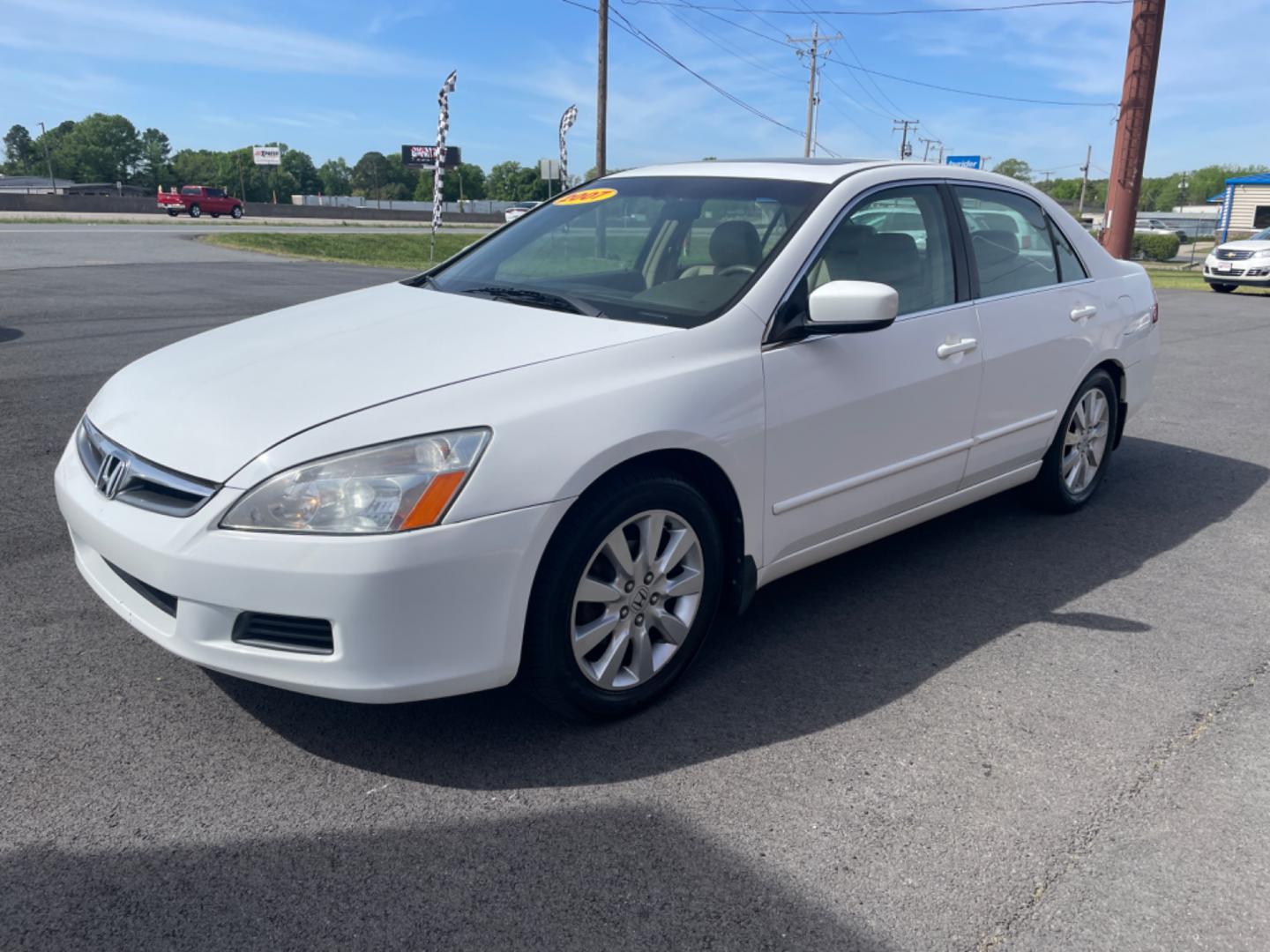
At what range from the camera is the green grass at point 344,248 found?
971 inches

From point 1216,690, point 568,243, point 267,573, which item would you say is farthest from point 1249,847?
point 568,243

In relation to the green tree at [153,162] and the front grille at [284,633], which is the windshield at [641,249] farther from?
the green tree at [153,162]

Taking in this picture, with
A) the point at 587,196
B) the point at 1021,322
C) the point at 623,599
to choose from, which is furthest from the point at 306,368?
the point at 1021,322

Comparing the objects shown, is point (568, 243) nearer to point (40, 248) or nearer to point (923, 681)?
point (923, 681)

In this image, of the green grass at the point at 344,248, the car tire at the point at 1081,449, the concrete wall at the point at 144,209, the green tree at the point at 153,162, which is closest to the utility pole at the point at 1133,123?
the green grass at the point at 344,248

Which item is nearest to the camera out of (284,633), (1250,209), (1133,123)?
(284,633)

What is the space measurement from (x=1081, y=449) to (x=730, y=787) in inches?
125

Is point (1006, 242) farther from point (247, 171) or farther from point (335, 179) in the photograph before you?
point (335, 179)

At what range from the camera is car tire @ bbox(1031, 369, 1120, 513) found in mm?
4848

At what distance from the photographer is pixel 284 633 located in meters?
2.55

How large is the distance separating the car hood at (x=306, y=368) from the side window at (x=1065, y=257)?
2595 mm

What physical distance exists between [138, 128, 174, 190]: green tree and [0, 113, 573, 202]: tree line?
103mm

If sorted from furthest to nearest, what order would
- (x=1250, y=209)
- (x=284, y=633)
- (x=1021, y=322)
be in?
1. (x=1250, y=209)
2. (x=1021, y=322)
3. (x=284, y=633)

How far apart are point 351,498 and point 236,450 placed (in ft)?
1.16
